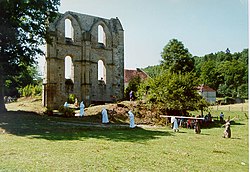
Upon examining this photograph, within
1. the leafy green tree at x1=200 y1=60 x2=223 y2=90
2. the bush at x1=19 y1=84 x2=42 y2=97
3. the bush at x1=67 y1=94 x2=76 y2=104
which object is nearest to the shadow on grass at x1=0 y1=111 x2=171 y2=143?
the bush at x1=67 y1=94 x2=76 y2=104

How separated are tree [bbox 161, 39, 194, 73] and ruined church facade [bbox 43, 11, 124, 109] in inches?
681

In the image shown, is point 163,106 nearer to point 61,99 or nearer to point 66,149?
point 61,99

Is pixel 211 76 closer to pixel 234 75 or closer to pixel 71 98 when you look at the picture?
A: pixel 234 75

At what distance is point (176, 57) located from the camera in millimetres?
52938

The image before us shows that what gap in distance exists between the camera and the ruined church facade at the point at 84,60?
102ft

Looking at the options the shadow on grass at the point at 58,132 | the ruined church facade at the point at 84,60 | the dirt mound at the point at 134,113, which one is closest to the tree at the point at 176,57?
the ruined church facade at the point at 84,60

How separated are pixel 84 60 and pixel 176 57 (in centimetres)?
2402

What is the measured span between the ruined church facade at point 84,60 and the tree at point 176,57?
56.8 ft

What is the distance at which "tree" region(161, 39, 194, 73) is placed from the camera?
51666 millimetres

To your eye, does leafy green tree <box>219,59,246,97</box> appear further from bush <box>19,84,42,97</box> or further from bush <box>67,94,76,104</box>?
bush <box>67,94,76,104</box>

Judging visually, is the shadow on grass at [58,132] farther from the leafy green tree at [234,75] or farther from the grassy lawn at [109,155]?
the leafy green tree at [234,75]

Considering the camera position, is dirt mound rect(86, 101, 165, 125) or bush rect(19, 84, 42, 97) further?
bush rect(19, 84, 42, 97)

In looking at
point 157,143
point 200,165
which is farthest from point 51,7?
point 200,165

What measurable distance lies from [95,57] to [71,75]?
3656 mm
